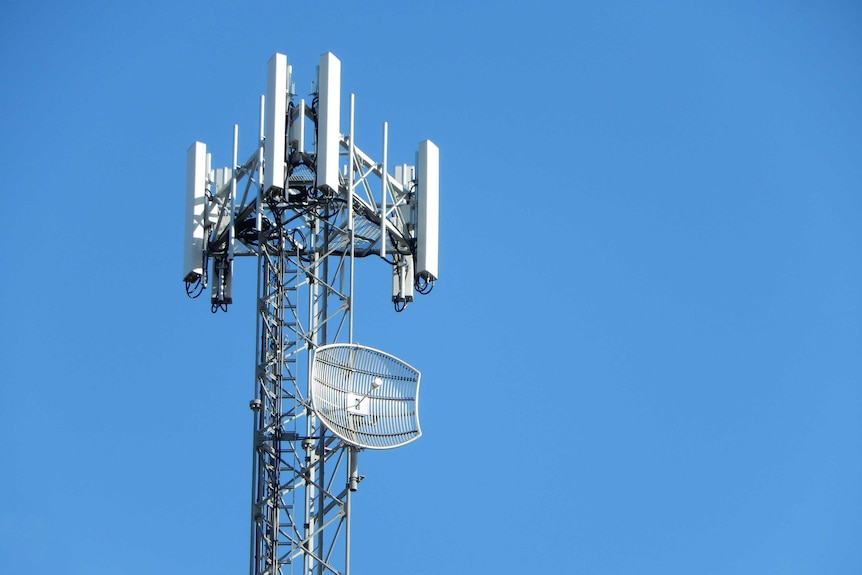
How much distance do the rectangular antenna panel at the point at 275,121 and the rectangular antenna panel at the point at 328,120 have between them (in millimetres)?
918

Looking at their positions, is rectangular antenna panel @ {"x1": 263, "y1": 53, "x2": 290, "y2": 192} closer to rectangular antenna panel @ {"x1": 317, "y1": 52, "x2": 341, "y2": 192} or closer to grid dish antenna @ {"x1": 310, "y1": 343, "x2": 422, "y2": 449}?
rectangular antenna panel @ {"x1": 317, "y1": 52, "x2": 341, "y2": 192}

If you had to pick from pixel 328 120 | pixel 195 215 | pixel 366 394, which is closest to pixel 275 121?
pixel 328 120

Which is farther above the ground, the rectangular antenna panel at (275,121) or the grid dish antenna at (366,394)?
the rectangular antenna panel at (275,121)

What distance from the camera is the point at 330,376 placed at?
65.4 m

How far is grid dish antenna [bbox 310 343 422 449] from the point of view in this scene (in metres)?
65.2

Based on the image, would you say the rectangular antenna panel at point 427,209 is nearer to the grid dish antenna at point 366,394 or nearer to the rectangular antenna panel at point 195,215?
the grid dish antenna at point 366,394

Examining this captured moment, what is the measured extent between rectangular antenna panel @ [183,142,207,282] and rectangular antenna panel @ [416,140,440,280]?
18.8 feet

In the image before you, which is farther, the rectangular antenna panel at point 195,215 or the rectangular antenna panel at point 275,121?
the rectangular antenna panel at point 195,215

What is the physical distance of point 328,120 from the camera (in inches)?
2643

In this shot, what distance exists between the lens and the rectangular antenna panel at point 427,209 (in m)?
69.4

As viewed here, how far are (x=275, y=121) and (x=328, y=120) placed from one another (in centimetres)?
137

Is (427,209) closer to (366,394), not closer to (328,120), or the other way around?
(328,120)

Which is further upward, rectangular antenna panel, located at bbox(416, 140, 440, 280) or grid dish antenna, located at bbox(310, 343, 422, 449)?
rectangular antenna panel, located at bbox(416, 140, 440, 280)

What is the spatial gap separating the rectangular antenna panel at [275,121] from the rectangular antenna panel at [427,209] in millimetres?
4596
